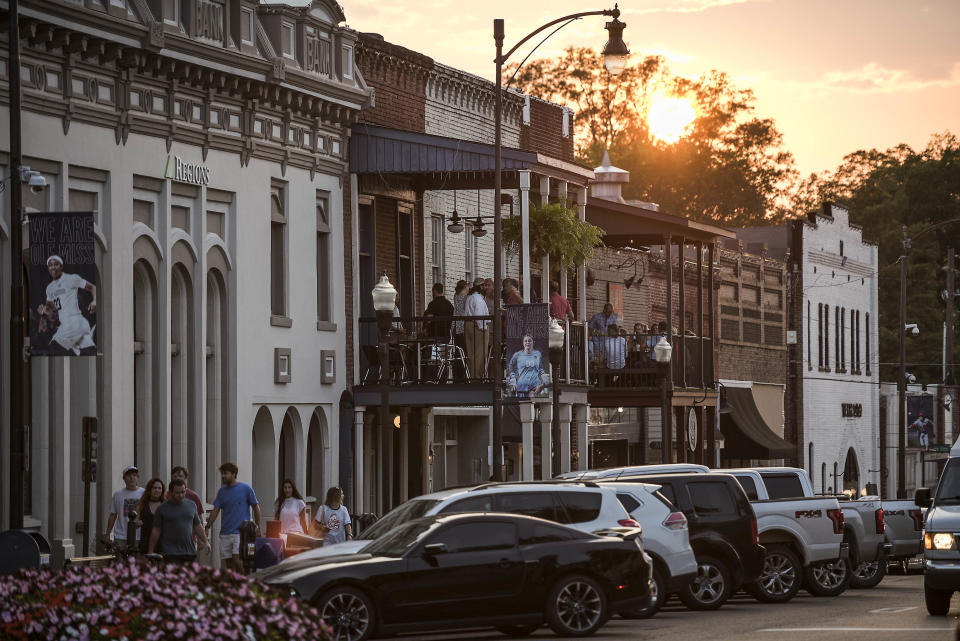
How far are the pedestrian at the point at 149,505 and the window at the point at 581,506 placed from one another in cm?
482

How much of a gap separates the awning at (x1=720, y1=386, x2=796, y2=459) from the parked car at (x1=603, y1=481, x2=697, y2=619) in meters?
27.9

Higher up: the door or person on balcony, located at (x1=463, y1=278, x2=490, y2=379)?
person on balcony, located at (x1=463, y1=278, x2=490, y2=379)

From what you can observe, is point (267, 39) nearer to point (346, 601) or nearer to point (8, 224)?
point (8, 224)

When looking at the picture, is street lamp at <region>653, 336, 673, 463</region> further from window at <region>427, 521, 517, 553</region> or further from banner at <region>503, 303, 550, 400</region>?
window at <region>427, 521, 517, 553</region>

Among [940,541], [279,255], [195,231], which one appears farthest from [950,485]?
[279,255]

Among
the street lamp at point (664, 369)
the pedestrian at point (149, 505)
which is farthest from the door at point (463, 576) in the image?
the street lamp at point (664, 369)

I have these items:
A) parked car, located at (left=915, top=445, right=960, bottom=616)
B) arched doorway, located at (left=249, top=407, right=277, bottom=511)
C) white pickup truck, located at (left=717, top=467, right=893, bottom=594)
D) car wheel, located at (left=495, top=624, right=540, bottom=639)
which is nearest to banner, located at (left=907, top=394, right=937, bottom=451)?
white pickup truck, located at (left=717, top=467, right=893, bottom=594)

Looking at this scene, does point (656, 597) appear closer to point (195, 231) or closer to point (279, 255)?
point (195, 231)

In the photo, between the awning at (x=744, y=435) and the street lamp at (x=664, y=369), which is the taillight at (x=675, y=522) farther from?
the awning at (x=744, y=435)

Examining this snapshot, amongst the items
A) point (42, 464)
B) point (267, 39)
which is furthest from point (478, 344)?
point (42, 464)

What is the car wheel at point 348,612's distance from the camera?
18781 millimetres

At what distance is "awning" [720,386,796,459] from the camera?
170 feet

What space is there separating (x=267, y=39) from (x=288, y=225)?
2.90 metres

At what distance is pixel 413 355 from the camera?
A: 32375 millimetres
